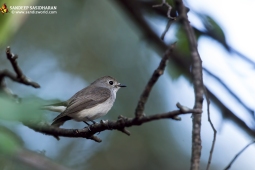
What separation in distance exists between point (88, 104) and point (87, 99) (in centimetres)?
16

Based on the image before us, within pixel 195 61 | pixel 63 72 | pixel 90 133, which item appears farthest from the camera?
pixel 63 72

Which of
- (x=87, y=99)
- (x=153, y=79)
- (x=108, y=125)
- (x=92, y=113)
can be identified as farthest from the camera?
(x=87, y=99)

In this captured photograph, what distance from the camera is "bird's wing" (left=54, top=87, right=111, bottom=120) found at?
454 cm

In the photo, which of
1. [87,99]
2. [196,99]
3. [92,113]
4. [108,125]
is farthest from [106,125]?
[87,99]

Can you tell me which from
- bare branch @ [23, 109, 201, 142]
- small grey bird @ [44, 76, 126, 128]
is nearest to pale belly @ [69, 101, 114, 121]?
small grey bird @ [44, 76, 126, 128]

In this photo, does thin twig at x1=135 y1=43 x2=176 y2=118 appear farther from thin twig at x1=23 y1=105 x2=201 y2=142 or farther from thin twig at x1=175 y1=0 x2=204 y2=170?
thin twig at x1=175 y1=0 x2=204 y2=170

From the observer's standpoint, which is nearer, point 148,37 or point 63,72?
point 148,37

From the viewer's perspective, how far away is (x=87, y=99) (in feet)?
16.5

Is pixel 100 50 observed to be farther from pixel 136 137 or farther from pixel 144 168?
pixel 144 168

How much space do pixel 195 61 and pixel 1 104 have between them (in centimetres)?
98

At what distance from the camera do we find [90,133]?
9.49ft

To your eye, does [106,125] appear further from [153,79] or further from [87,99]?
[87,99]

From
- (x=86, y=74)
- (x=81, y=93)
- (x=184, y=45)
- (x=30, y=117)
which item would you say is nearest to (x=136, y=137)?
(x=86, y=74)

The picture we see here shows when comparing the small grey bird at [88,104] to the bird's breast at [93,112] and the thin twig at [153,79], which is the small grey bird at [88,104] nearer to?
the bird's breast at [93,112]
